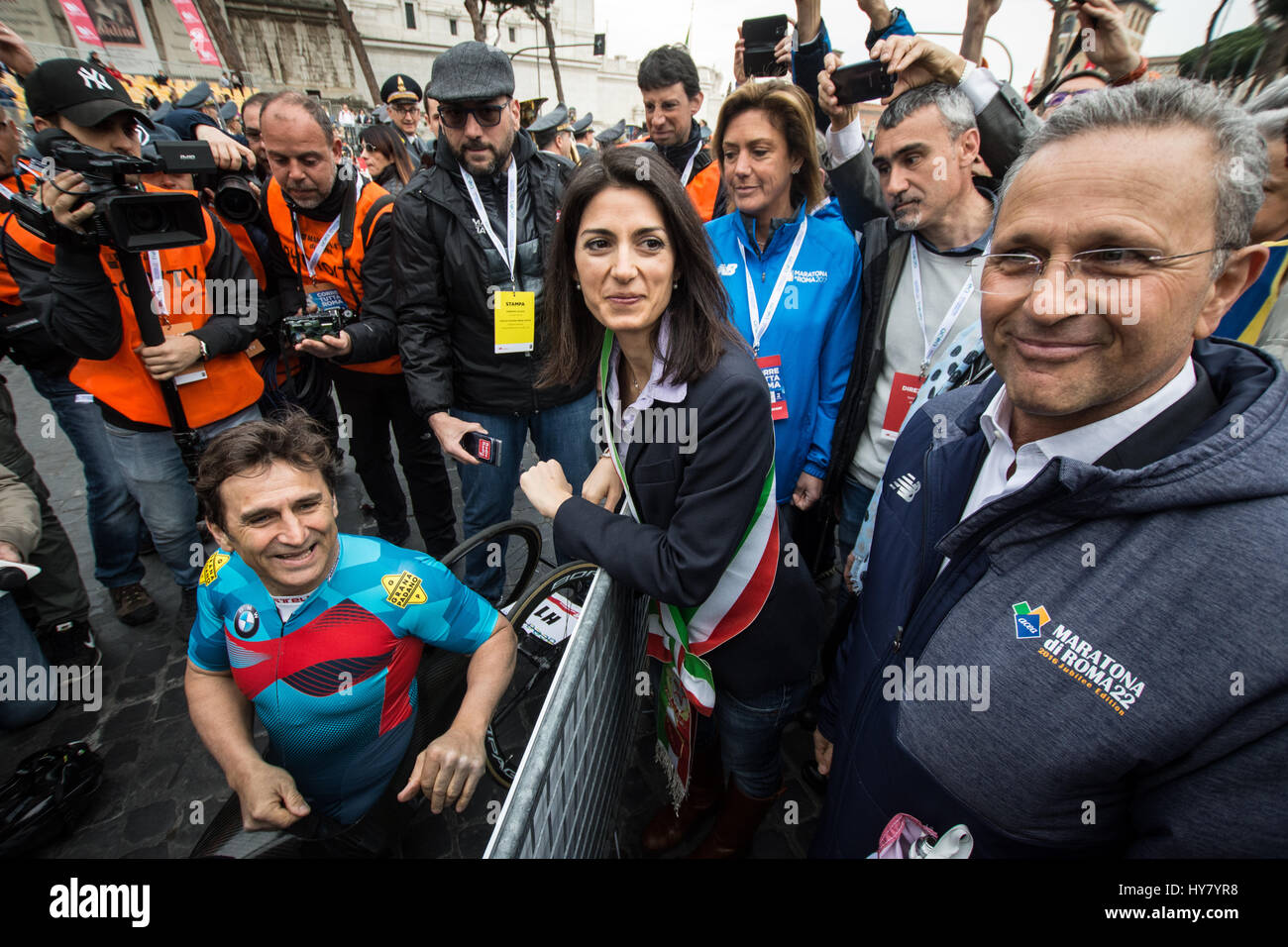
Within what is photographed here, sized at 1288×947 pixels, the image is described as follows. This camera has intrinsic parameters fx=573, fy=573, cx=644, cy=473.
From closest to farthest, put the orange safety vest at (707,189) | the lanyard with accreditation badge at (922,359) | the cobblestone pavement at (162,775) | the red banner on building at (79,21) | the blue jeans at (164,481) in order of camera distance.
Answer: the lanyard with accreditation badge at (922,359) < the cobblestone pavement at (162,775) < the blue jeans at (164,481) < the orange safety vest at (707,189) < the red banner on building at (79,21)

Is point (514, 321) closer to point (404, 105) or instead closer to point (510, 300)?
point (510, 300)

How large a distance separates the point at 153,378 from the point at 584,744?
296 centimetres

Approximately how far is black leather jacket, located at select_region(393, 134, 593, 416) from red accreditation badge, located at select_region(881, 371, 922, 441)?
1.73 metres

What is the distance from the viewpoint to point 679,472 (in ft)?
5.33

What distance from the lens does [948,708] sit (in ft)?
3.91

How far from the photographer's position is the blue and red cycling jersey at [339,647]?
188cm

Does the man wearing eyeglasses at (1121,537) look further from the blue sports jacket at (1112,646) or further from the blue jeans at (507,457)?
the blue jeans at (507,457)

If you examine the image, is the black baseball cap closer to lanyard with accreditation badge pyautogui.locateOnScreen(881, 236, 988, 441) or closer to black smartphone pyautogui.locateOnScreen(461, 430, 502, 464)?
black smartphone pyautogui.locateOnScreen(461, 430, 502, 464)

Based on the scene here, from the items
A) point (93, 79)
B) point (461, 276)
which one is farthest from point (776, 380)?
point (93, 79)

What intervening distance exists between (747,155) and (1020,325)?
1959mm

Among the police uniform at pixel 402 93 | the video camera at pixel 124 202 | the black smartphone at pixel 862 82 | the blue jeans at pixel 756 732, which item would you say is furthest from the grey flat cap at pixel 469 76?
the police uniform at pixel 402 93

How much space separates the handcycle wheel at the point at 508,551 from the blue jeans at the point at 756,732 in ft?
4.14

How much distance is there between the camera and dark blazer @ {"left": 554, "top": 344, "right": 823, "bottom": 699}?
1.50 m

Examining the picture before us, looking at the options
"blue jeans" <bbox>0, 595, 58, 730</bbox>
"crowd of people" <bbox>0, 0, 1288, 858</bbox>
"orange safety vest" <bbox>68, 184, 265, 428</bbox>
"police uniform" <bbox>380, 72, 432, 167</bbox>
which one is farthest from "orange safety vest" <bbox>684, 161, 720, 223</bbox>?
"police uniform" <bbox>380, 72, 432, 167</bbox>
